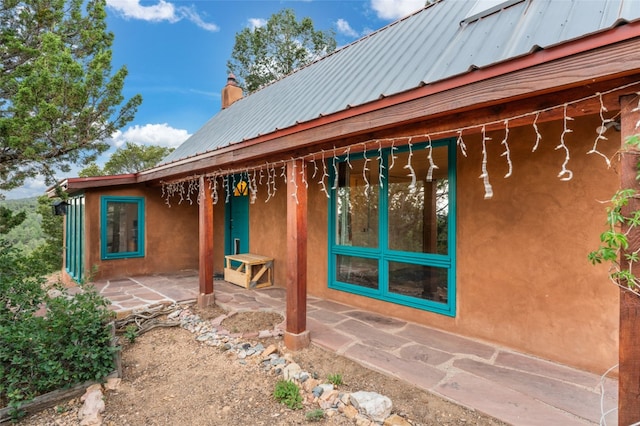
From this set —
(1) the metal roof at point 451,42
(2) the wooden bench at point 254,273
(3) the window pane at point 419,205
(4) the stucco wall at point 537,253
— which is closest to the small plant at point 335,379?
(4) the stucco wall at point 537,253

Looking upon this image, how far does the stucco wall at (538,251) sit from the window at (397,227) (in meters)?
0.19

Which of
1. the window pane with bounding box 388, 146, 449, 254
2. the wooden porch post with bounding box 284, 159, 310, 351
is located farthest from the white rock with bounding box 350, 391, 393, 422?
the window pane with bounding box 388, 146, 449, 254

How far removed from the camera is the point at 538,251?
3.17 metres

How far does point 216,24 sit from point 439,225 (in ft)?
49.3

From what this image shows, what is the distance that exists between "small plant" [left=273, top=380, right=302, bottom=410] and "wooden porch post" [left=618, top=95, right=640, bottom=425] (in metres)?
2.08

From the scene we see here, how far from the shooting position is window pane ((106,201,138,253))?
706cm

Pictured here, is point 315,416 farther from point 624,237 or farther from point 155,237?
point 155,237

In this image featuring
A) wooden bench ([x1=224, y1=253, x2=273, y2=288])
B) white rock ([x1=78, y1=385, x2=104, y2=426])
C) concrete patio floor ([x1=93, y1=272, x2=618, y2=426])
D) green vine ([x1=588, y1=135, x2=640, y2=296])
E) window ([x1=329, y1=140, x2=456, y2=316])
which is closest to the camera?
green vine ([x1=588, y1=135, x2=640, y2=296])

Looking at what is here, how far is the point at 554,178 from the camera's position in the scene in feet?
10.1

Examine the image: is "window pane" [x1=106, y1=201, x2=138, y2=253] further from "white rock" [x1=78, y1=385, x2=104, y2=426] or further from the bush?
"white rock" [x1=78, y1=385, x2=104, y2=426]

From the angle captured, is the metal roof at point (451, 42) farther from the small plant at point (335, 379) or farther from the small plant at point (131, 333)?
the small plant at point (131, 333)

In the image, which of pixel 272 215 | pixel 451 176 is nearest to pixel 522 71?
pixel 451 176

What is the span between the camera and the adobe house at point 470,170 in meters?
1.92

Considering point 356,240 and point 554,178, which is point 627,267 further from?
point 356,240
